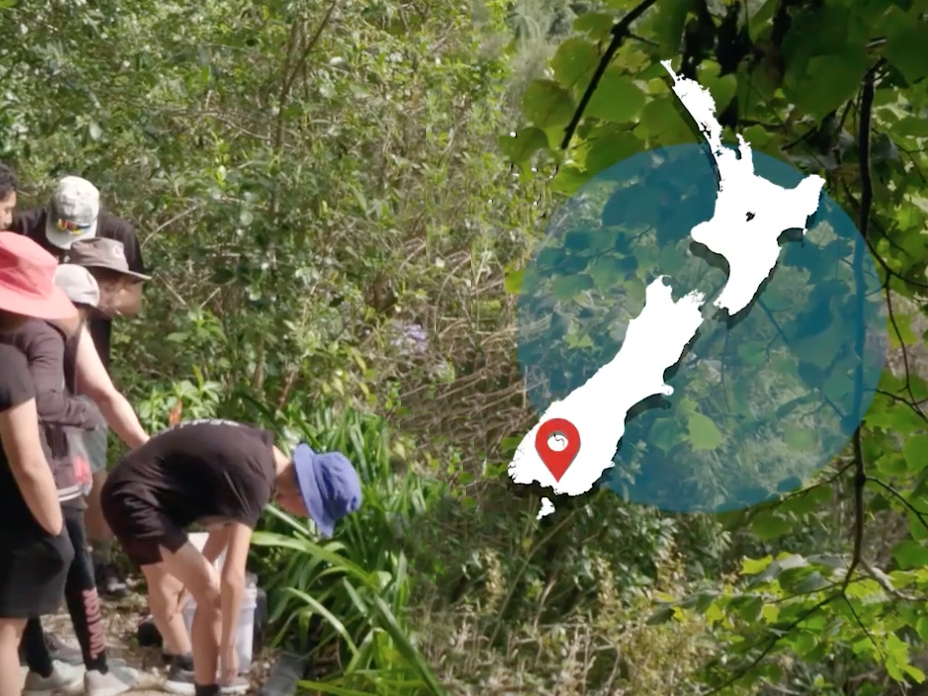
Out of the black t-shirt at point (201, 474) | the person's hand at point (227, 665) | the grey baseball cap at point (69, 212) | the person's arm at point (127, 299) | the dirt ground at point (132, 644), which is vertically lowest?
the dirt ground at point (132, 644)

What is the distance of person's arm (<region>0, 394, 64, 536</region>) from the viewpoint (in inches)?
65.9

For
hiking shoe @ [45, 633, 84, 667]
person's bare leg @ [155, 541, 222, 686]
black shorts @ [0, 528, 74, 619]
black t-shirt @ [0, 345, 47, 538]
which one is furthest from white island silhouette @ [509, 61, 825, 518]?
hiking shoe @ [45, 633, 84, 667]

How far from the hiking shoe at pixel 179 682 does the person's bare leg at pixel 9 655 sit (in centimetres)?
45

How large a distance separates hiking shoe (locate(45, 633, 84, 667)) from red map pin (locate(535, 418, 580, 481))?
1959 mm

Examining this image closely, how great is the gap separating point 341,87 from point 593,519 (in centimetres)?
150

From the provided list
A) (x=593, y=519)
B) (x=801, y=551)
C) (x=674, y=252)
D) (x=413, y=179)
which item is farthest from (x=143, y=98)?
(x=674, y=252)

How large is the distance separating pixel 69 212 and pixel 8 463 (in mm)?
654

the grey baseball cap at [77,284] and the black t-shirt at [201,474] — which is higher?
the grey baseball cap at [77,284]

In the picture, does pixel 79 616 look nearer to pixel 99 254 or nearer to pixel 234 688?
pixel 234 688

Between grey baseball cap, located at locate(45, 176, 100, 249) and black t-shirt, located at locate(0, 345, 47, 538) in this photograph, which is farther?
grey baseball cap, located at locate(45, 176, 100, 249)

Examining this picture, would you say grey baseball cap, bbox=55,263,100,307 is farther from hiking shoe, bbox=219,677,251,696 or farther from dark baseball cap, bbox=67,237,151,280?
hiking shoe, bbox=219,677,251,696

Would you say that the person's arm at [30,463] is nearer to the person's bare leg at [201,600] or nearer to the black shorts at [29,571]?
the black shorts at [29,571]
